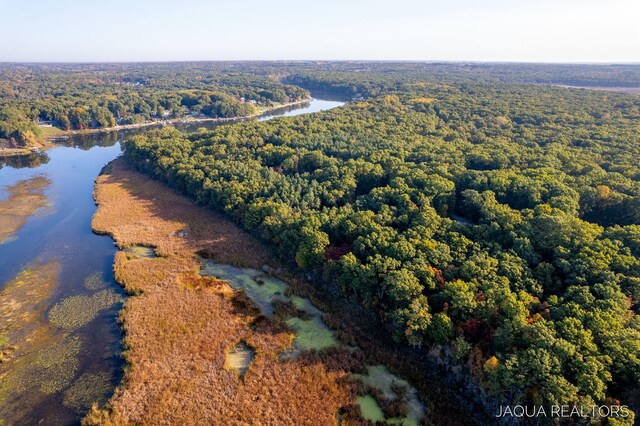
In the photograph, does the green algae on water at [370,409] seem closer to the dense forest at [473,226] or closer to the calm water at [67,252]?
the dense forest at [473,226]

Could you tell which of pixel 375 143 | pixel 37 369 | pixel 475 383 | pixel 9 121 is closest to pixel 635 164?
pixel 375 143

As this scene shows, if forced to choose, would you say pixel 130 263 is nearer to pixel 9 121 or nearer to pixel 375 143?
pixel 375 143

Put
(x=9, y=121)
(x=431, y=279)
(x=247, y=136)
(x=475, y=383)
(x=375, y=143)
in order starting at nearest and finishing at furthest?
(x=475, y=383)
(x=431, y=279)
(x=375, y=143)
(x=247, y=136)
(x=9, y=121)

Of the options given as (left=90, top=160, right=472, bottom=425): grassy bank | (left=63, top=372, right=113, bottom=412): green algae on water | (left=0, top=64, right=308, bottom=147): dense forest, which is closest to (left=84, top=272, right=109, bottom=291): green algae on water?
(left=90, top=160, right=472, bottom=425): grassy bank

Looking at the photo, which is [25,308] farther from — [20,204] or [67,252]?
[20,204]

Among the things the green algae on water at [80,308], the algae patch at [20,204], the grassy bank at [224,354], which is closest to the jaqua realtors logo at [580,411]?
the grassy bank at [224,354]

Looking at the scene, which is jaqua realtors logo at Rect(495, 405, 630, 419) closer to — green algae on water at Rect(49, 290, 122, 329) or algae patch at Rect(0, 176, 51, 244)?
green algae on water at Rect(49, 290, 122, 329)

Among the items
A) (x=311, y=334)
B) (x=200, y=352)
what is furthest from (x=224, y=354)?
(x=311, y=334)
